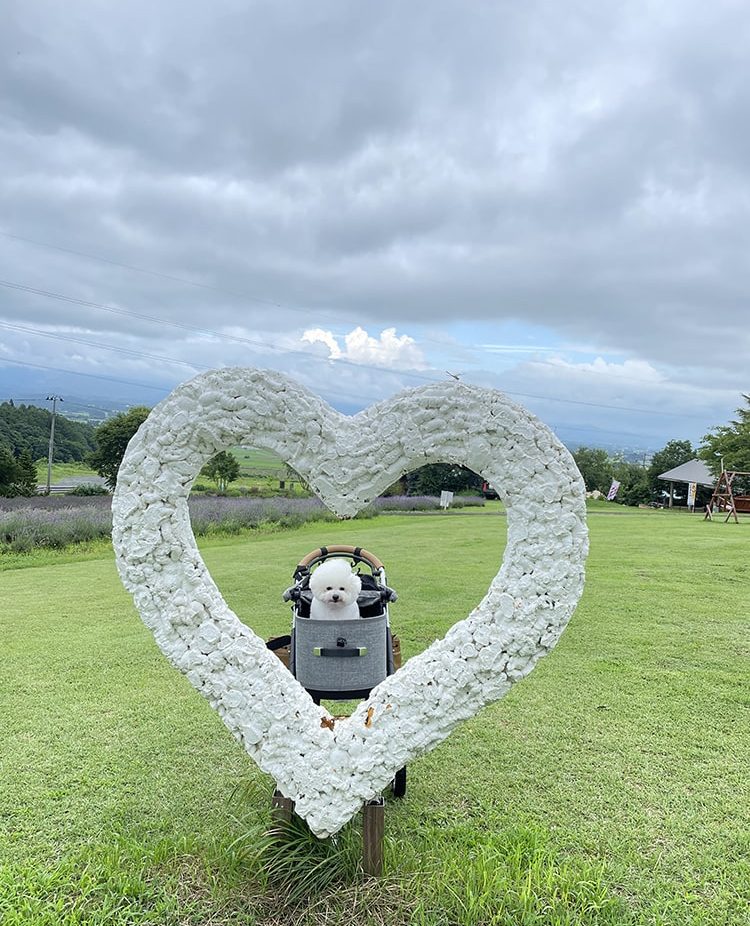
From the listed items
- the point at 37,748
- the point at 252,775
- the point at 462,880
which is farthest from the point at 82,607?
the point at 462,880

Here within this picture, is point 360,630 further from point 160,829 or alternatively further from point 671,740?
point 671,740

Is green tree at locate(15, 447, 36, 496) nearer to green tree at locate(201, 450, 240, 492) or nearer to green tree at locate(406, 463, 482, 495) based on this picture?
green tree at locate(201, 450, 240, 492)

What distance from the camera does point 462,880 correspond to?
8.04 ft

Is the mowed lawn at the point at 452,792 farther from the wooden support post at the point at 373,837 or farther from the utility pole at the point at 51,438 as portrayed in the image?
the utility pole at the point at 51,438

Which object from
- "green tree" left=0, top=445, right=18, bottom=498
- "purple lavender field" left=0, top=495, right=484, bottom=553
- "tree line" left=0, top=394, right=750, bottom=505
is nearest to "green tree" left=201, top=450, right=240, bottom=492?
"tree line" left=0, top=394, right=750, bottom=505

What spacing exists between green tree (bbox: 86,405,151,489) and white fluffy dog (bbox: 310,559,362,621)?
58.8ft

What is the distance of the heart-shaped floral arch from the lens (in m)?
2.50

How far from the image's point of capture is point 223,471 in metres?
20.9

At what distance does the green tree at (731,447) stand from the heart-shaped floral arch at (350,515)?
2800 centimetres

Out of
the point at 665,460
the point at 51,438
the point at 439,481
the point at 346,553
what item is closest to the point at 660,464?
the point at 665,460

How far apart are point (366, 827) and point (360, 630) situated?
74 centimetres

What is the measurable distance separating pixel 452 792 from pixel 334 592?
123cm

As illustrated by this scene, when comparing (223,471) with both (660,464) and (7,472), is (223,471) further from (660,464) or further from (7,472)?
(660,464)

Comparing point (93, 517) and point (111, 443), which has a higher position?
point (111, 443)
